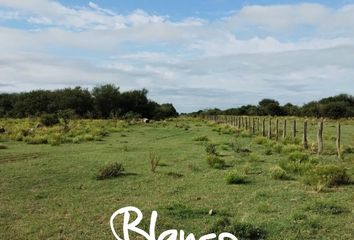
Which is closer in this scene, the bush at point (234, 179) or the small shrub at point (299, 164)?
the bush at point (234, 179)

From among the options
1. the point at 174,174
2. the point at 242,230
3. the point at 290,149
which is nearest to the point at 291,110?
the point at 290,149

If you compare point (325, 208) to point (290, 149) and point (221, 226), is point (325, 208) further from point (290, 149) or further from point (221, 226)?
point (290, 149)

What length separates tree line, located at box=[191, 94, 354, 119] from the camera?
9538 centimetres

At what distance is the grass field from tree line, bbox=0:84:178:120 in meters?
76.2

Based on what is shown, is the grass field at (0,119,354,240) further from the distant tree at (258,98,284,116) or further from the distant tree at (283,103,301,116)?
the distant tree at (258,98,284,116)

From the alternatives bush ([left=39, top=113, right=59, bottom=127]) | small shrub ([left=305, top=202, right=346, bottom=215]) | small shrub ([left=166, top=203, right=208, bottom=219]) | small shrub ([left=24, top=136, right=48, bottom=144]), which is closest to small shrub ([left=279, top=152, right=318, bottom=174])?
small shrub ([left=305, top=202, right=346, bottom=215])

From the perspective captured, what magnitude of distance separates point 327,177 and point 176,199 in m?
4.20

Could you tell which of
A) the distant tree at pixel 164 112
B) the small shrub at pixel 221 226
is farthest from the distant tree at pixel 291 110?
the small shrub at pixel 221 226

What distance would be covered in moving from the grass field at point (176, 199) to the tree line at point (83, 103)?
250ft

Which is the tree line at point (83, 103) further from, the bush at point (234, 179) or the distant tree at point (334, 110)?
the bush at point (234, 179)

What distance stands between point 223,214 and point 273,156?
37.9 feet

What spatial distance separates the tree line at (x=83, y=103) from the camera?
320ft

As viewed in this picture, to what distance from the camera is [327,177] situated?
14.5 m

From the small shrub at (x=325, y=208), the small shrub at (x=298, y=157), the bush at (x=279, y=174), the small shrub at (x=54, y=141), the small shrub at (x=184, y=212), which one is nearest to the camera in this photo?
the small shrub at (x=184, y=212)
